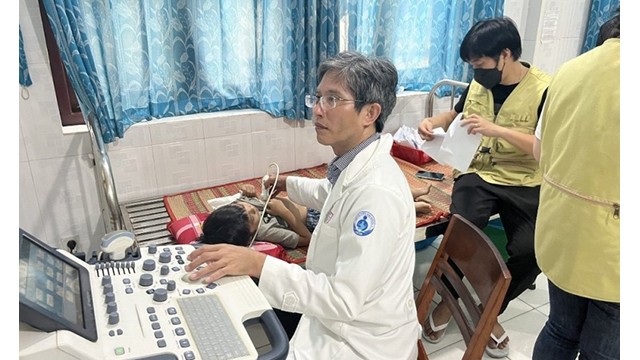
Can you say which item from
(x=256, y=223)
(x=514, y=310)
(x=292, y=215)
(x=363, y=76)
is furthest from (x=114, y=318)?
(x=514, y=310)

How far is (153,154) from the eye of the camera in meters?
2.33

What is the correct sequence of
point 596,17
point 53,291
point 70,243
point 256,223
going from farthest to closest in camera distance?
point 596,17
point 70,243
point 256,223
point 53,291

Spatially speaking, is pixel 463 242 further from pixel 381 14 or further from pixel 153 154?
pixel 381 14

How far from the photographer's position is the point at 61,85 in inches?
84.0

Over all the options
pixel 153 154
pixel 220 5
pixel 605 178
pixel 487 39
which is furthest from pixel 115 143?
pixel 605 178

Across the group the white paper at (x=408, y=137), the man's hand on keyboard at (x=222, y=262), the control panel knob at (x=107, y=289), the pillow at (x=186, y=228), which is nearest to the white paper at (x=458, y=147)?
the white paper at (x=408, y=137)

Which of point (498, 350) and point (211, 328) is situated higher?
point (211, 328)

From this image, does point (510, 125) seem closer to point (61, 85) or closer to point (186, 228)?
point (186, 228)

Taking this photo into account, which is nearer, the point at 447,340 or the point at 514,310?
the point at 447,340

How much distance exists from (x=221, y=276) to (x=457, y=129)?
4.83ft

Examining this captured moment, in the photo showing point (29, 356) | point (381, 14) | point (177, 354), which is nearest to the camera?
point (29, 356)

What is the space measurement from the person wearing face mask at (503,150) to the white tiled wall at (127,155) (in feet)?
3.40

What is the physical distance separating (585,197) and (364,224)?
0.59m

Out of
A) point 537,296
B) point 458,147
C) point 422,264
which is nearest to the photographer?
point 458,147
